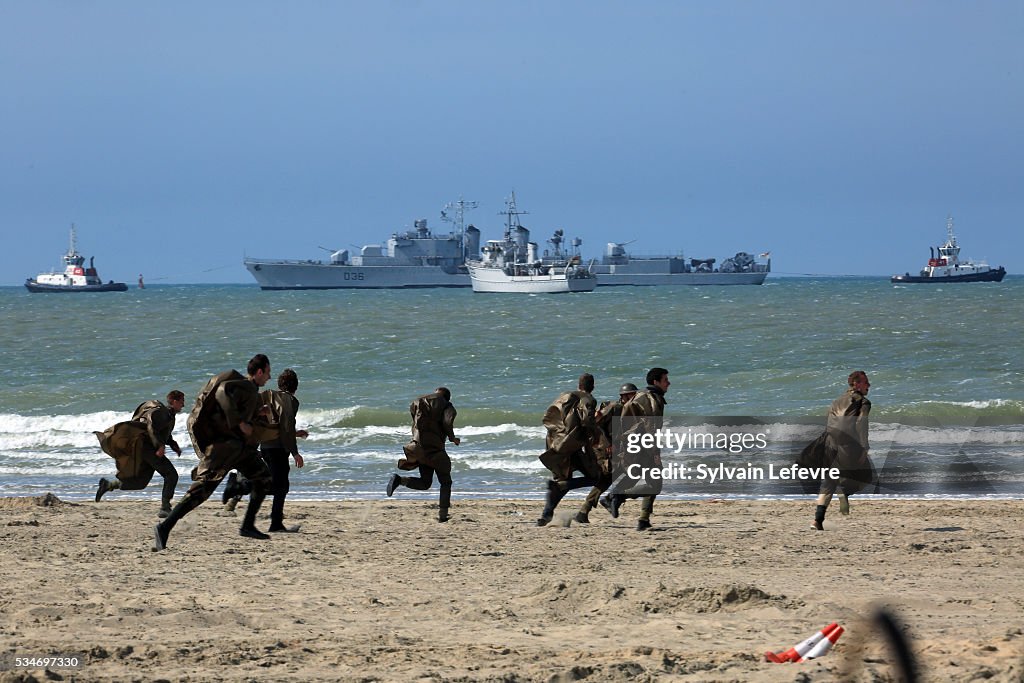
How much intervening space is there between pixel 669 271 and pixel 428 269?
2695cm

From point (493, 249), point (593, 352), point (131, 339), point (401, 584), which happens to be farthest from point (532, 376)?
point (493, 249)

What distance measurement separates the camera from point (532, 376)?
110 feet

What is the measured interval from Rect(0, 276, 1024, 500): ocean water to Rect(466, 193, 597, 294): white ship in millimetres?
48834

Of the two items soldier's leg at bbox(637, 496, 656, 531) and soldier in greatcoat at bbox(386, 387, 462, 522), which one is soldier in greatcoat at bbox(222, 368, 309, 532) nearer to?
soldier in greatcoat at bbox(386, 387, 462, 522)

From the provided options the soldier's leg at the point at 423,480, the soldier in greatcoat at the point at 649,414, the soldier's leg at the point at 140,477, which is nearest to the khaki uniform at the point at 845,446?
the soldier in greatcoat at the point at 649,414

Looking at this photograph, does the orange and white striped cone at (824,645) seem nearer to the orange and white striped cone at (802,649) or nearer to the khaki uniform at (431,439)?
the orange and white striped cone at (802,649)

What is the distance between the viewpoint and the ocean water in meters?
15.9

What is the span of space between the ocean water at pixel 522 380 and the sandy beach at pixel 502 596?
333 centimetres

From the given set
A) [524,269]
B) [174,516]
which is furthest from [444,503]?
[524,269]

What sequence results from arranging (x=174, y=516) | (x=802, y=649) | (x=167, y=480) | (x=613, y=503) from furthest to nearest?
(x=613, y=503) < (x=167, y=480) < (x=174, y=516) < (x=802, y=649)

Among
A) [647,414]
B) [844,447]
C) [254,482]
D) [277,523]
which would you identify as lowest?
[277,523]

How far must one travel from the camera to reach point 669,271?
487 ft

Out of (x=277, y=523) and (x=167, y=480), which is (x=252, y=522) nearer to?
(x=277, y=523)

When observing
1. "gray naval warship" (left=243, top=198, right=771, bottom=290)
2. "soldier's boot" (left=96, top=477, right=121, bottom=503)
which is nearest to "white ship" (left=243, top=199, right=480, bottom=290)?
"gray naval warship" (left=243, top=198, right=771, bottom=290)
